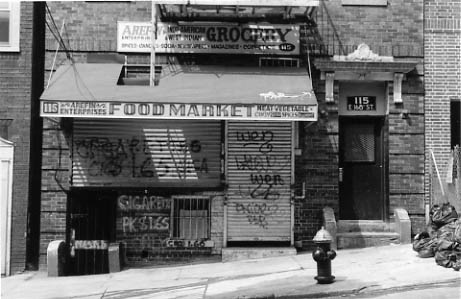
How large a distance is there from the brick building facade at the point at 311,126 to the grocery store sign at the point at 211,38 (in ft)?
0.60

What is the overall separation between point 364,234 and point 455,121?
10.6 ft

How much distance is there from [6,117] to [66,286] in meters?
3.89

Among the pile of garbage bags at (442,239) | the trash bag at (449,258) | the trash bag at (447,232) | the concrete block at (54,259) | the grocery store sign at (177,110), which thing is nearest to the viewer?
the trash bag at (449,258)

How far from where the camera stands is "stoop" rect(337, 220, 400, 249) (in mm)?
11570

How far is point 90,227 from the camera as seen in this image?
38.4 ft

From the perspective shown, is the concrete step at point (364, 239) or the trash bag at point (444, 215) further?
the concrete step at point (364, 239)

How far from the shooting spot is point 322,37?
39.5ft

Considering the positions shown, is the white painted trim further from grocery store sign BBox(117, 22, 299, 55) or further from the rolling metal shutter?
the rolling metal shutter

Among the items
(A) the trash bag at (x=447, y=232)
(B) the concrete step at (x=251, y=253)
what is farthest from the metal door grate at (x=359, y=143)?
(B) the concrete step at (x=251, y=253)

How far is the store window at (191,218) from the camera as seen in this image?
1188 centimetres

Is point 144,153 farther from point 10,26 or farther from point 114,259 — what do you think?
point 10,26

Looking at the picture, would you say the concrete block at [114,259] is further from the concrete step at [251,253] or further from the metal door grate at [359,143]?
the metal door grate at [359,143]

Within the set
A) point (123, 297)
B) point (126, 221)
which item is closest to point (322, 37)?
point (126, 221)

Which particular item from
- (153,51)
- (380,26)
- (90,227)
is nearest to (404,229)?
(380,26)
